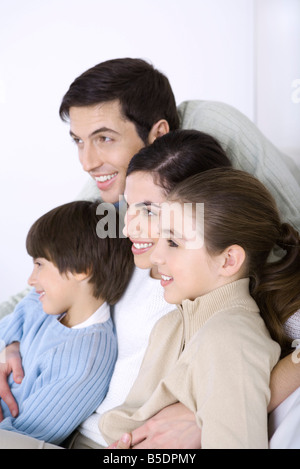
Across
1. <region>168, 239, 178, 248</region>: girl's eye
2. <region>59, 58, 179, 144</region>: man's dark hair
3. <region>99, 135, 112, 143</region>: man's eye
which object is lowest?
<region>168, 239, 178, 248</region>: girl's eye

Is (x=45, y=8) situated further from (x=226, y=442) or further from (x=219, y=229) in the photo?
(x=226, y=442)

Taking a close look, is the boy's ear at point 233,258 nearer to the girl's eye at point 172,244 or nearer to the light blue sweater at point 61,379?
the girl's eye at point 172,244

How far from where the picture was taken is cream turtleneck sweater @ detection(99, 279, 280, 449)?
3.19 ft

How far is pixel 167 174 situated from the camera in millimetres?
1405

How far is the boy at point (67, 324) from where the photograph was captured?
4.60ft

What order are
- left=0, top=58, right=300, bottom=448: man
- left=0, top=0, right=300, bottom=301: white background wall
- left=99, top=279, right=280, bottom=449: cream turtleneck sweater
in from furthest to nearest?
left=0, top=0, right=300, bottom=301: white background wall < left=0, top=58, right=300, bottom=448: man < left=99, top=279, right=280, bottom=449: cream turtleneck sweater

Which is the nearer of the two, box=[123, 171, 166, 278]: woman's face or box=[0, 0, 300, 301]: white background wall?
box=[123, 171, 166, 278]: woman's face

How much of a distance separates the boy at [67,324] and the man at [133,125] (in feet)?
0.46

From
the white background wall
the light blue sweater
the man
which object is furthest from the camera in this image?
the white background wall

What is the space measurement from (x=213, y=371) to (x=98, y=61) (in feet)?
7.99

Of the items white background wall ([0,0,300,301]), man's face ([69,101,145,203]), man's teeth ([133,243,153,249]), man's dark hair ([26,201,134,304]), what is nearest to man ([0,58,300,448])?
man's face ([69,101,145,203])

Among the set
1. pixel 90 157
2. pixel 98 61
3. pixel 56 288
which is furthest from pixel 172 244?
pixel 98 61

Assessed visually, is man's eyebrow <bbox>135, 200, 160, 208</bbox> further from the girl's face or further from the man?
the man

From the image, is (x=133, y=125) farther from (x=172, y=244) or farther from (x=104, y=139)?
(x=172, y=244)
